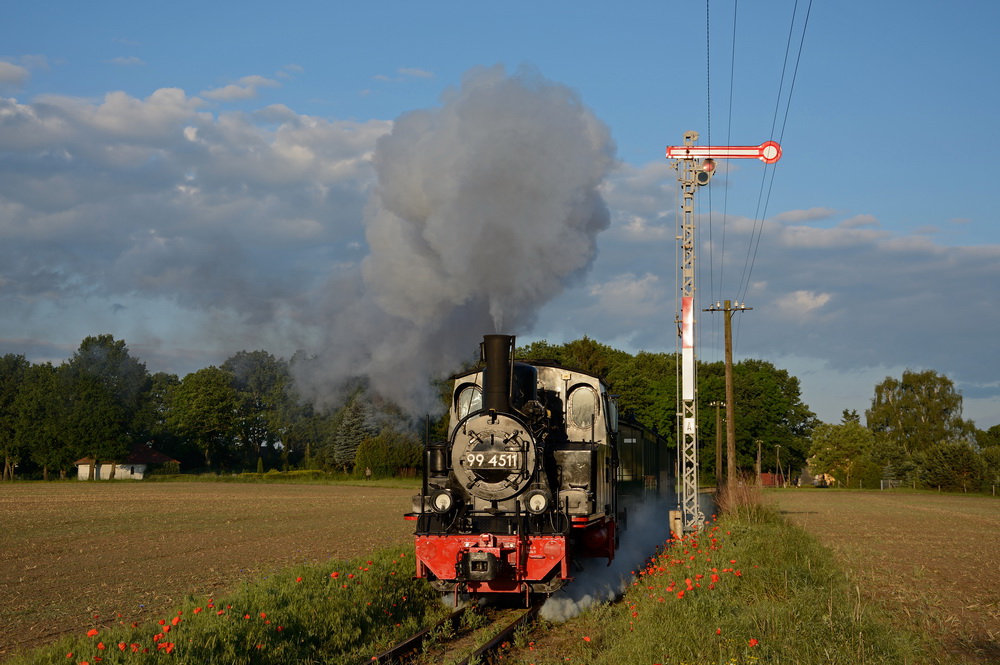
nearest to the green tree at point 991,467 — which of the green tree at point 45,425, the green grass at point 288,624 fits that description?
the green grass at point 288,624

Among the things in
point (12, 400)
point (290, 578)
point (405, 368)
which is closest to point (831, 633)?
point (290, 578)

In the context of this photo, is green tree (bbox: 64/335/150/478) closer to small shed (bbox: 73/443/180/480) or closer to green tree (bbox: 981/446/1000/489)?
small shed (bbox: 73/443/180/480)

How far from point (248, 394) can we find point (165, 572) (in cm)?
8064

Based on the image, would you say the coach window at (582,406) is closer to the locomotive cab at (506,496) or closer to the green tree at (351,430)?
the locomotive cab at (506,496)

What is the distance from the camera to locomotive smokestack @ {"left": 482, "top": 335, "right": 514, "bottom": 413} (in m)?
11.2

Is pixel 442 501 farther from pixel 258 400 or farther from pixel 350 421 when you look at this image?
pixel 258 400

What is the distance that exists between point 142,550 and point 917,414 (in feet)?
303

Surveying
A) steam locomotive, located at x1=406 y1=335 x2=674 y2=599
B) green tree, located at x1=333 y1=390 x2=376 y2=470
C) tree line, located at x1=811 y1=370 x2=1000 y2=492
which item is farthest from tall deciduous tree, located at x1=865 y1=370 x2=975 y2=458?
steam locomotive, located at x1=406 y1=335 x2=674 y2=599

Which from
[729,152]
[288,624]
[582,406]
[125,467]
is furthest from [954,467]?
[125,467]

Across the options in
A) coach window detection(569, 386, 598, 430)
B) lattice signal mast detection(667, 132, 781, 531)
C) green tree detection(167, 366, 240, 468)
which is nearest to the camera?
coach window detection(569, 386, 598, 430)

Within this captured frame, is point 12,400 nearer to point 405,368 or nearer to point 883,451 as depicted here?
A: point 405,368

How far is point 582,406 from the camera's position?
13.1m

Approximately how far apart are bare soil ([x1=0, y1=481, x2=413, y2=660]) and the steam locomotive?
392cm

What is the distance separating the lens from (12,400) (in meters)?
81.4
